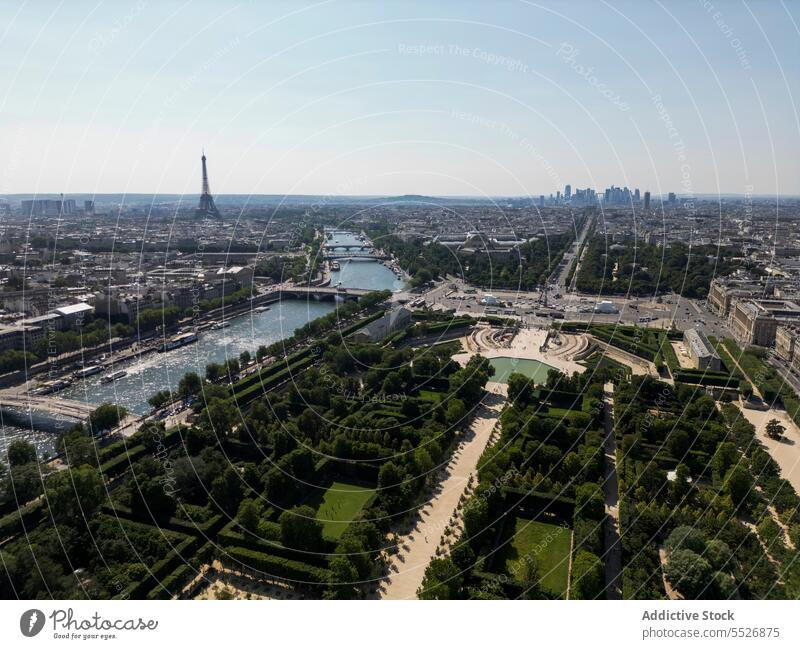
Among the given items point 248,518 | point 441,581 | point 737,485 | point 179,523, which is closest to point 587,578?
point 441,581

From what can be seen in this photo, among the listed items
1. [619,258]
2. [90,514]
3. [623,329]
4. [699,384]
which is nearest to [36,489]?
[90,514]

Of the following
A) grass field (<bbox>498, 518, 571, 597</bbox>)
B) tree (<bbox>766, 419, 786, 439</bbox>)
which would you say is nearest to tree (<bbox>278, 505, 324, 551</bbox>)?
grass field (<bbox>498, 518, 571, 597</bbox>)

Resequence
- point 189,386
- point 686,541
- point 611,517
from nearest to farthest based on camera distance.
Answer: point 686,541
point 611,517
point 189,386

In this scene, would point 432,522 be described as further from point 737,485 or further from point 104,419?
point 104,419

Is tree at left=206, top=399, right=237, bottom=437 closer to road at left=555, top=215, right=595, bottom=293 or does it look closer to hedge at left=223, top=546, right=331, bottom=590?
hedge at left=223, top=546, right=331, bottom=590

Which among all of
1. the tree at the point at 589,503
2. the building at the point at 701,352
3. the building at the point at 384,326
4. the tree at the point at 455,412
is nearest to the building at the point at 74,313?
the building at the point at 384,326
